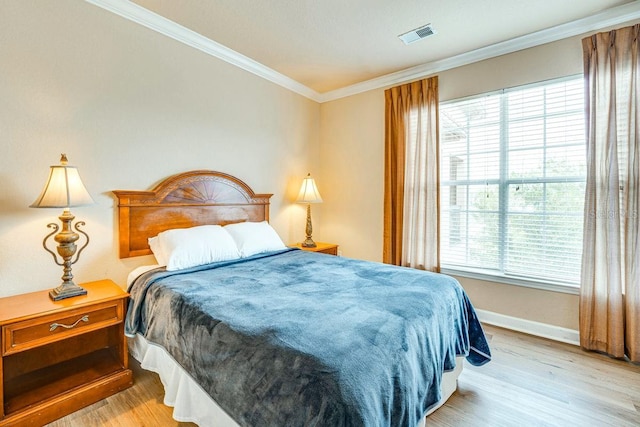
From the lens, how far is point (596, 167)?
2.41m

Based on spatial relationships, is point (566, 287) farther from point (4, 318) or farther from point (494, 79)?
point (4, 318)

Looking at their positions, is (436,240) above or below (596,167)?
below

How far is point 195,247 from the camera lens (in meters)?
2.38

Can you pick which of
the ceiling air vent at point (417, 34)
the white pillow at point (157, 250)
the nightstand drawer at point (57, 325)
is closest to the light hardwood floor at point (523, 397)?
the nightstand drawer at point (57, 325)

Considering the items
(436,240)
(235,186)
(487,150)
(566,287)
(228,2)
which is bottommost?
(566,287)

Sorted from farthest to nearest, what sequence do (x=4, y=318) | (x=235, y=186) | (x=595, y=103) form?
(x=235, y=186)
(x=595, y=103)
(x=4, y=318)

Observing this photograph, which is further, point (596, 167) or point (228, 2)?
point (596, 167)

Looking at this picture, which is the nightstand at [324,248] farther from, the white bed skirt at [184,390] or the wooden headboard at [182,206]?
the white bed skirt at [184,390]

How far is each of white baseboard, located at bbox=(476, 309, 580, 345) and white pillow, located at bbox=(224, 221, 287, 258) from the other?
2.25 metres

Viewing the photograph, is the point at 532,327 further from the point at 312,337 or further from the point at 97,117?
the point at 97,117

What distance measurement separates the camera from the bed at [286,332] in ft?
3.40

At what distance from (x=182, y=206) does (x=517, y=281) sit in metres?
3.24

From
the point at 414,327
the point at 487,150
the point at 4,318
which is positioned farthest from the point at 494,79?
the point at 4,318

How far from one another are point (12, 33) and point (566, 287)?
4.55 meters
